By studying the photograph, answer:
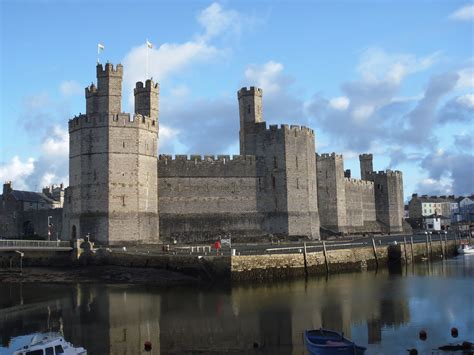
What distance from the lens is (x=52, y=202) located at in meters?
64.1

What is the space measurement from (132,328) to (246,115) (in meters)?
28.4

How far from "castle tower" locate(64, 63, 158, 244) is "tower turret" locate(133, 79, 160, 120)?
215 centimetres

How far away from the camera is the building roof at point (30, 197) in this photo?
2169 inches

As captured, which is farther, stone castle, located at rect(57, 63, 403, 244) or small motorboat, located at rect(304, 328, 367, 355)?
stone castle, located at rect(57, 63, 403, 244)

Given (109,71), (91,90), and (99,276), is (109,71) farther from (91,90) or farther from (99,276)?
(99,276)

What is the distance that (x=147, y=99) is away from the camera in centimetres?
4109

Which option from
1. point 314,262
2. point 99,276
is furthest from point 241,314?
point 99,276

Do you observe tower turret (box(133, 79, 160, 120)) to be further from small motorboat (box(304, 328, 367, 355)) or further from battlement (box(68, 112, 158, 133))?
small motorboat (box(304, 328, 367, 355))

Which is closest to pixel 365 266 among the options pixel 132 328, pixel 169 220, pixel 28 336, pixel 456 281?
pixel 456 281

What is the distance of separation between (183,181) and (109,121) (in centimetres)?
716

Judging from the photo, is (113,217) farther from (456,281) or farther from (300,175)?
(456,281)

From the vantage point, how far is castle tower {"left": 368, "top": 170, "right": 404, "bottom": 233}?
59.6 metres

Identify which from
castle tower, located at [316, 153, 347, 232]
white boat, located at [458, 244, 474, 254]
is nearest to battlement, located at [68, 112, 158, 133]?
castle tower, located at [316, 153, 347, 232]

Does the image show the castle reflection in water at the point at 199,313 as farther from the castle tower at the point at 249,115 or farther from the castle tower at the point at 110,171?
the castle tower at the point at 249,115
